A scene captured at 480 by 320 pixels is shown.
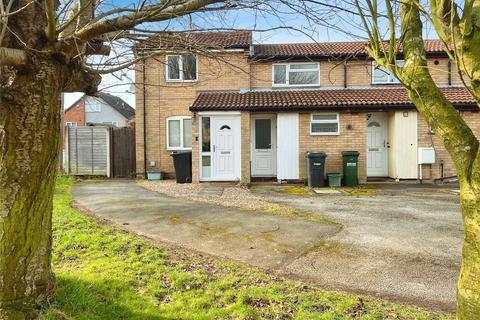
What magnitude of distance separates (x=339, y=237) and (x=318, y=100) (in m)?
8.48

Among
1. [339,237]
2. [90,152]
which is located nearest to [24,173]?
[339,237]

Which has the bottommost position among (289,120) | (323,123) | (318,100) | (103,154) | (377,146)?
(103,154)

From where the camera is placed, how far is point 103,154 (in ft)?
53.6

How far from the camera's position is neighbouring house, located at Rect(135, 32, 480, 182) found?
13.4m

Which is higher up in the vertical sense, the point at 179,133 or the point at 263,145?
the point at 179,133

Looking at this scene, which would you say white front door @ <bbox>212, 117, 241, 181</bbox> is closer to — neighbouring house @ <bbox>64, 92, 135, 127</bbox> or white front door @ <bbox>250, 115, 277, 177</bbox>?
white front door @ <bbox>250, 115, 277, 177</bbox>

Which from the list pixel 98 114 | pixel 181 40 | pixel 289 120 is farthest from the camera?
pixel 98 114

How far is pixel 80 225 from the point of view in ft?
20.9

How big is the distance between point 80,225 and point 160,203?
282cm

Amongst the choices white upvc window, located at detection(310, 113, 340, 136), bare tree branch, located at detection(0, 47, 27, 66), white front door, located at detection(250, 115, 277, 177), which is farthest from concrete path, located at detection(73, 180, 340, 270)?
white upvc window, located at detection(310, 113, 340, 136)

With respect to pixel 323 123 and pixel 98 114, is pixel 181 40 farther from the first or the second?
pixel 98 114

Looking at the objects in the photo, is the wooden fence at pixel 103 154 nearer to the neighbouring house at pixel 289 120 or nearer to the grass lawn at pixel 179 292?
the neighbouring house at pixel 289 120

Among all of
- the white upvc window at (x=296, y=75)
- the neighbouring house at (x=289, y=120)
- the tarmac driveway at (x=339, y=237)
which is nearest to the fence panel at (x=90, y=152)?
the neighbouring house at (x=289, y=120)

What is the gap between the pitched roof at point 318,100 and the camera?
13258mm
